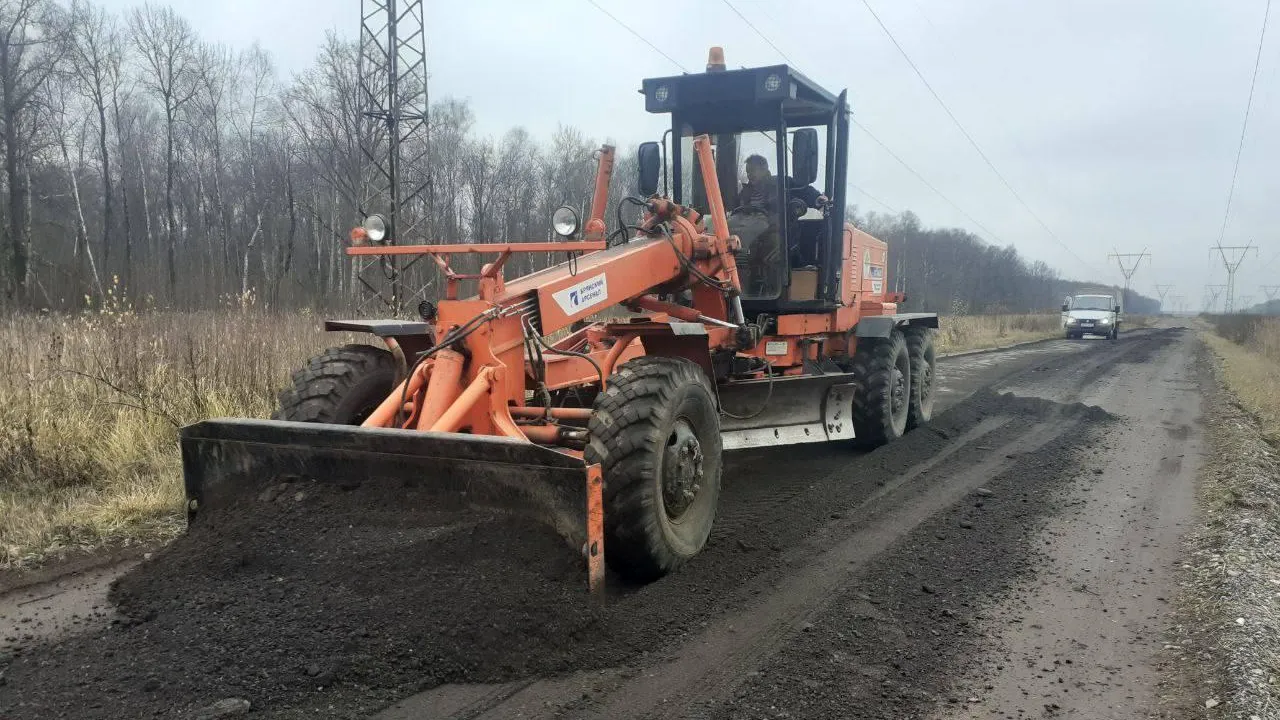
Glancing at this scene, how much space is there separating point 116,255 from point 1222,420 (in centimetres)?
4014

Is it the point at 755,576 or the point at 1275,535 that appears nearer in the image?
the point at 755,576

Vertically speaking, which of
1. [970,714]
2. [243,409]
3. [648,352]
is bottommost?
[970,714]

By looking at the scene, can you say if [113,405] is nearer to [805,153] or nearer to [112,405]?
[112,405]

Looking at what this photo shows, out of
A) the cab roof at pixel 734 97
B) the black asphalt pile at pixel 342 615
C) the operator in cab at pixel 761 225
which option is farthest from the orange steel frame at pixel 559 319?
the cab roof at pixel 734 97

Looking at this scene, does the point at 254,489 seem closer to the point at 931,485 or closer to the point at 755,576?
the point at 755,576

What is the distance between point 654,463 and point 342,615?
4.86ft

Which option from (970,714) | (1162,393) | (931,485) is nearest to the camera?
(970,714)

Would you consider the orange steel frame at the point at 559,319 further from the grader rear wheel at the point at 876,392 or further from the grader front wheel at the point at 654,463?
the grader rear wheel at the point at 876,392

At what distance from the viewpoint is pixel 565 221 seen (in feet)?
15.9

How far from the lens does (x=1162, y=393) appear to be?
1289 centimetres

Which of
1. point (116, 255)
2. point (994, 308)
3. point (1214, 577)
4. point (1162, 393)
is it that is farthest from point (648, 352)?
point (994, 308)

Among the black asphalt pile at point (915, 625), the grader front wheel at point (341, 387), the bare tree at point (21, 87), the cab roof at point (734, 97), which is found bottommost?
the black asphalt pile at point (915, 625)

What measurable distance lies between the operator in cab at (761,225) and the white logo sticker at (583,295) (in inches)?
93.8

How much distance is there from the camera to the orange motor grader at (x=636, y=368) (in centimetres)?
381
